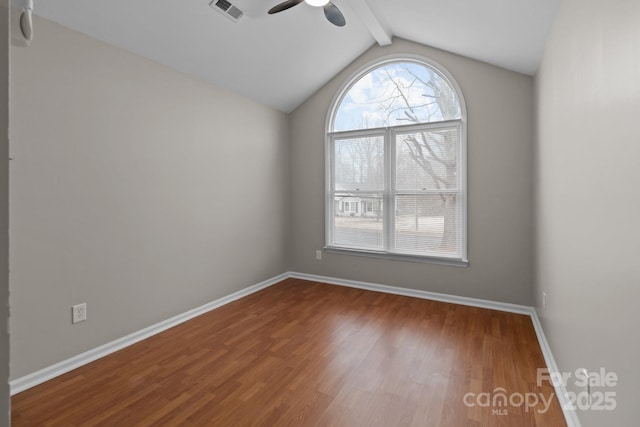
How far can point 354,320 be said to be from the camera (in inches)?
120

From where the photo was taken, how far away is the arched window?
3.52m

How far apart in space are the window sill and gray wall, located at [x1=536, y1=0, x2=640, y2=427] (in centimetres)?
125

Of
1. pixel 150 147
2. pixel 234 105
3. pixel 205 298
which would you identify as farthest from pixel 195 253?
pixel 234 105

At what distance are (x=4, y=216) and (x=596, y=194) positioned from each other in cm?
185

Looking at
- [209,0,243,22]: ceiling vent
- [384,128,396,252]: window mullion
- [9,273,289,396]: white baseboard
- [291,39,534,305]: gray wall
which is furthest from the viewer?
[384,128,396,252]: window mullion

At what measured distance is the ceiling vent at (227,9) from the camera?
8.11ft

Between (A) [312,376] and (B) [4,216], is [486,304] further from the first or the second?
(B) [4,216]

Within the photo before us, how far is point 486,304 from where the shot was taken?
3.35 meters

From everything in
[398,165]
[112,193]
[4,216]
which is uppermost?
[398,165]

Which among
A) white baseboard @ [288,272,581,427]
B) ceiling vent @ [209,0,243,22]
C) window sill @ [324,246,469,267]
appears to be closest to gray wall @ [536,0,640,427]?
white baseboard @ [288,272,581,427]

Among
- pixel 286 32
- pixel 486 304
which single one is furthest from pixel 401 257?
pixel 286 32

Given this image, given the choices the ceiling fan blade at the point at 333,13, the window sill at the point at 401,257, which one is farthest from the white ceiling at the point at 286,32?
the window sill at the point at 401,257

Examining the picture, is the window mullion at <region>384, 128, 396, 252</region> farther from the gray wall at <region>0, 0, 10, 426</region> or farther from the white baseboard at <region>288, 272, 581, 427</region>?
the gray wall at <region>0, 0, 10, 426</region>

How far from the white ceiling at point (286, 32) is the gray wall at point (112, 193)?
17 centimetres
